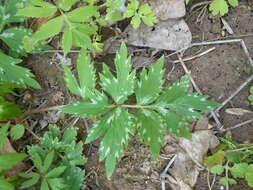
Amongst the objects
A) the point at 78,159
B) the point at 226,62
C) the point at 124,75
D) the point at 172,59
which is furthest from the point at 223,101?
the point at 78,159

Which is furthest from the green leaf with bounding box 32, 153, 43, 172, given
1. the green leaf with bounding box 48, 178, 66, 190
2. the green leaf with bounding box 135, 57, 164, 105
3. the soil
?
the green leaf with bounding box 135, 57, 164, 105

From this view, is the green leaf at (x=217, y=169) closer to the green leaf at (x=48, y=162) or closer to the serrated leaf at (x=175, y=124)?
the serrated leaf at (x=175, y=124)

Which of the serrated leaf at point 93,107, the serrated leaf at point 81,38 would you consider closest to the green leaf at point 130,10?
the serrated leaf at point 81,38

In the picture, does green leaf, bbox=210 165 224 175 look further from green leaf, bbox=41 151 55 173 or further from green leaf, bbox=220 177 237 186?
green leaf, bbox=41 151 55 173

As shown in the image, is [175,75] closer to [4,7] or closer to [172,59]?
[172,59]

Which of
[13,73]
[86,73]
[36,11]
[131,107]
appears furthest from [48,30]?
[131,107]

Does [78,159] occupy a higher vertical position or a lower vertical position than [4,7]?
lower

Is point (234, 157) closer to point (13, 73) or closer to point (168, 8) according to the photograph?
point (168, 8)
